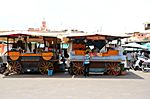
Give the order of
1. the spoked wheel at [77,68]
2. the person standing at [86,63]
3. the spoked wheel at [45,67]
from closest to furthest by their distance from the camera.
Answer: the person standing at [86,63] → the spoked wheel at [77,68] → the spoked wheel at [45,67]

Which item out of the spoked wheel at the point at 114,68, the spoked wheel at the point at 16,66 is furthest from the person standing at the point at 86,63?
the spoked wheel at the point at 16,66

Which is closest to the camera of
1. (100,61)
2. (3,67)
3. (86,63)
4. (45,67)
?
(86,63)

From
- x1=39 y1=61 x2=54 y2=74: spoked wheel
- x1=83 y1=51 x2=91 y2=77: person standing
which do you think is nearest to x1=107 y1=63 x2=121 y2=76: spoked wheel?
x1=83 y1=51 x2=91 y2=77: person standing

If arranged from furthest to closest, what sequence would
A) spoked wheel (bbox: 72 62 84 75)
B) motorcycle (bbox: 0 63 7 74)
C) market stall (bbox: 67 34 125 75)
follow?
motorcycle (bbox: 0 63 7 74) → spoked wheel (bbox: 72 62 84 75) → market stall (bbox: 67 34 125 75)

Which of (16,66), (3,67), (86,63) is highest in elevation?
(86,63)

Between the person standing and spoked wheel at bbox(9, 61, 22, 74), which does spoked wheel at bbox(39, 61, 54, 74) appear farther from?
the person standing

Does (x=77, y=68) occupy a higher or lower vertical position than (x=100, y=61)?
lower

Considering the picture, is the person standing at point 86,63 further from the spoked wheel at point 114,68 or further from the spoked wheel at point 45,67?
the spoked wheel at point 45,67

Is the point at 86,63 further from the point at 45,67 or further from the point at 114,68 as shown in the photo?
the point at 45,67

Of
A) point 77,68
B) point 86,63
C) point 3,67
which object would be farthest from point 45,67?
point 3,67

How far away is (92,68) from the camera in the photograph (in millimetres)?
17453

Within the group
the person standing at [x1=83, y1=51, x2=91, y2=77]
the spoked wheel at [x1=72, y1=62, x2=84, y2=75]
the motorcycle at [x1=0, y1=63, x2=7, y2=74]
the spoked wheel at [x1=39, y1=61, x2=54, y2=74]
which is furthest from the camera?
the motorcycle at [x1=0, y1=63, x2=7, y2=74]

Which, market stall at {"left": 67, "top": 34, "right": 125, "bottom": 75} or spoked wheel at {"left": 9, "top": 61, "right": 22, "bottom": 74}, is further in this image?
spoked wheel at {"left": 9, "top": 61, "right": 22, "bottom": 74}

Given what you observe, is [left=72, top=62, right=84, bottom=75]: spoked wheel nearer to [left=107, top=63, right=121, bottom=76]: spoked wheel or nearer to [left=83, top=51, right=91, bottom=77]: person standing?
[left=83, top=51, right=91, bottom=77]: person standing
